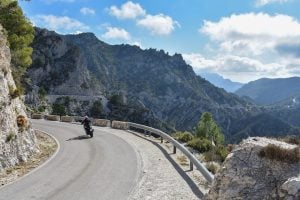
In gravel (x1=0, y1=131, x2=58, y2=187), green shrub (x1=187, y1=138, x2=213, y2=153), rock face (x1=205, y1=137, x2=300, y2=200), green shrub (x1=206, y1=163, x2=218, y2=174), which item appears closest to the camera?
rock face (x1=205, y1=137, x2=300, y2=200)

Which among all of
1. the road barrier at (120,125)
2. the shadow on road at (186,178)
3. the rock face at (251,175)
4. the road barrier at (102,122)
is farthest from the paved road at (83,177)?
the road barrier at (102,122)

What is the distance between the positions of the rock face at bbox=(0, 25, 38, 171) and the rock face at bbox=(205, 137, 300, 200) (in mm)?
13604

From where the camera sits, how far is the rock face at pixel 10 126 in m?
19.6

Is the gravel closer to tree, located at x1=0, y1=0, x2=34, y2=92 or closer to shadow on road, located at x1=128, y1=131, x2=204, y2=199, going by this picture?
shadow on road, located at x1=128, y1=131, x2=204, y2=199

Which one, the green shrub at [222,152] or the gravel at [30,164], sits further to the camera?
the green shrub at [222,152]

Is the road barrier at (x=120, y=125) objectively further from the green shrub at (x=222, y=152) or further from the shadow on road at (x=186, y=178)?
the green shrub at (x=222, y=152)

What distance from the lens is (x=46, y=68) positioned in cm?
16950

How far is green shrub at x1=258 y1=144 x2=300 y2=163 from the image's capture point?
710cm

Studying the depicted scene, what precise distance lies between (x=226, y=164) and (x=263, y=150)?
82 centimetres

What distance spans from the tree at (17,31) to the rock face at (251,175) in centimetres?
3117

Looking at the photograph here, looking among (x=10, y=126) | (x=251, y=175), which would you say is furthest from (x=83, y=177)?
(x=251, y=175)

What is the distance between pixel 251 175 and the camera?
724 centimetres

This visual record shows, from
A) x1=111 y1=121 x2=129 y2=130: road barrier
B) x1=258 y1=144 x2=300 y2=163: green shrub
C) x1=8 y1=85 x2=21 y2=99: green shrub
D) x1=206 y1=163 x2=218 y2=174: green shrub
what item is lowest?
x1=206 y1=163 x2=218 y2=174: green shrub

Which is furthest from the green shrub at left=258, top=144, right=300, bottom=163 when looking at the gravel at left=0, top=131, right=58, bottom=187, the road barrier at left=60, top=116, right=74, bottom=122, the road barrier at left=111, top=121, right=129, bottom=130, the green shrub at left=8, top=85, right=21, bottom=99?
the road barrier at left=60, top=116, right=74, bottom=122
